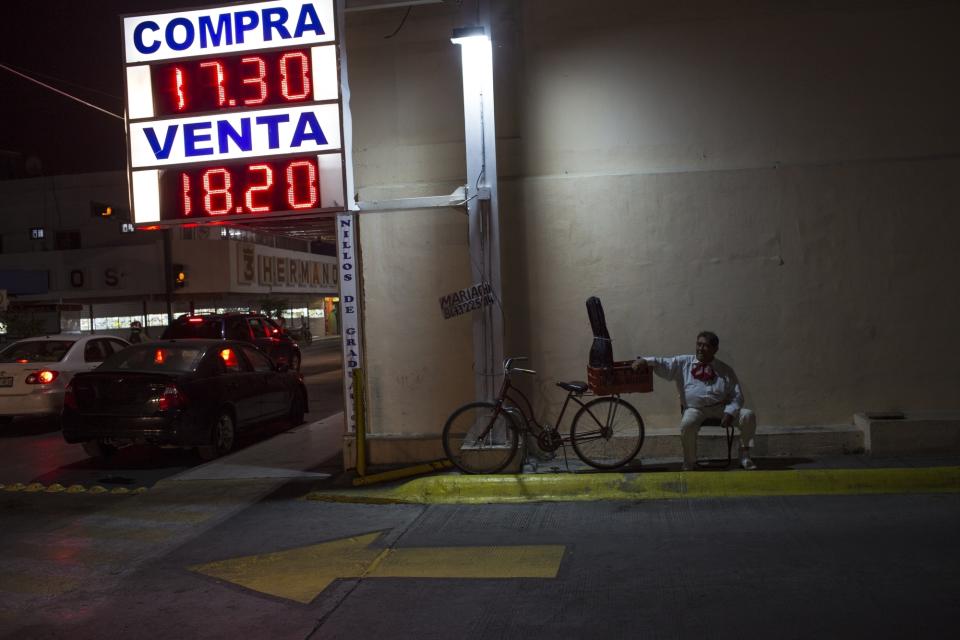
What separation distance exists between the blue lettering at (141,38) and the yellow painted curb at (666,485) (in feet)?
18.3

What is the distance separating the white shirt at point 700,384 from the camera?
8469 mm

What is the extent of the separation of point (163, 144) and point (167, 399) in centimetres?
292

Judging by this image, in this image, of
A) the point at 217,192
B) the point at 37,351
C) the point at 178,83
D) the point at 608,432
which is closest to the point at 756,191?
the point at 608,432

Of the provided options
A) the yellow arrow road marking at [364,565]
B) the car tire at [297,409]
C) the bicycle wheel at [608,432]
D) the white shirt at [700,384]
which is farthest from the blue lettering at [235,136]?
the car tire at [297,409]

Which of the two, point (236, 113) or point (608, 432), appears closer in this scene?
point (608, 432)

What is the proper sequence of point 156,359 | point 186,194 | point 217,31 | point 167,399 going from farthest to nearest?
point 156,359 < point 167,399 < point 217,31 < point 186,194

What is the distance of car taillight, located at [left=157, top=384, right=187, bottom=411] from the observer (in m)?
10.6

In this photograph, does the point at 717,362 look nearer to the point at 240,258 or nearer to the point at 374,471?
the point at 374,471

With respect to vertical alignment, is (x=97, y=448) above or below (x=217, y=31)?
below

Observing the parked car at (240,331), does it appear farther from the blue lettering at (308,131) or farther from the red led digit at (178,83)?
the blue lettering at (308,131)

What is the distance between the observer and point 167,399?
10594mm

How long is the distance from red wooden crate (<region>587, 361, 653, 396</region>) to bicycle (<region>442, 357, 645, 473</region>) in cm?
16

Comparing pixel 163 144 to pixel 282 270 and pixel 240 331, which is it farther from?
pixel 282 270

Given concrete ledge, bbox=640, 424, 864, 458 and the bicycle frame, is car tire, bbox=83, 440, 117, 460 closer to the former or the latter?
the bicycle frame
